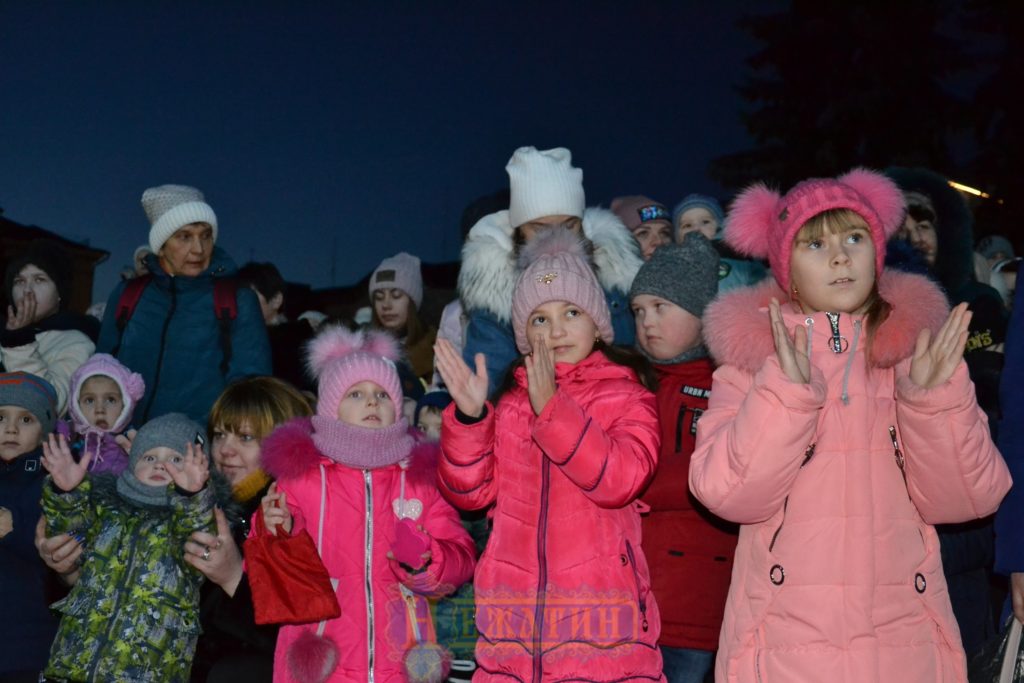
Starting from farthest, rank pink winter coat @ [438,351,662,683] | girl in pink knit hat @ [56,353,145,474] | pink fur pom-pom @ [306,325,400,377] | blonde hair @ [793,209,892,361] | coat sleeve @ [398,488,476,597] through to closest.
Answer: girl in pink knit hat @ [56,353,145,474] < pink fur pom-pom @ [306,325,400,377] < coat sleeve @ [398,488,476,597] < pink winter coat @ [438,351,662,683] < blonde hair @ [793,209,892,361]

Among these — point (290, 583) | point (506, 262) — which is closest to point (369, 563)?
point (290, 583)

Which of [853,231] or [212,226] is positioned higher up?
[212,226]

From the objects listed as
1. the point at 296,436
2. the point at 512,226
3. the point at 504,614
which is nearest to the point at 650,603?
the point at 504,614

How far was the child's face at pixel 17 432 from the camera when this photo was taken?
Result: 17.5 ft

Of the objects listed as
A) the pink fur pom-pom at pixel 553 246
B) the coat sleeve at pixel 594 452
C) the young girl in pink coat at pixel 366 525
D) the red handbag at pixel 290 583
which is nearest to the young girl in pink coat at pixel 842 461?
the coat sleeve at pixel 594 452

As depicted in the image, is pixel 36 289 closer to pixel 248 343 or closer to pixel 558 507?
pixel 248 343

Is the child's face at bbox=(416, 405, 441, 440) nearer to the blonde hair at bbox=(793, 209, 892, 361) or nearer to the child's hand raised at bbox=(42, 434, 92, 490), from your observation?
the child's hand raised at bbox=(42, 434, 92, 490)

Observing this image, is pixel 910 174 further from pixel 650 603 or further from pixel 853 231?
pixel 650 603

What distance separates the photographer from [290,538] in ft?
13.3

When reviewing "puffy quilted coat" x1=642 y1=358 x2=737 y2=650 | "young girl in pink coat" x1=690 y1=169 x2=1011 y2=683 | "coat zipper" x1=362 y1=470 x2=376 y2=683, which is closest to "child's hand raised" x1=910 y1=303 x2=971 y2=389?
"young girl in pink coat" x1=690 y1=169 x2=1011 y2=683

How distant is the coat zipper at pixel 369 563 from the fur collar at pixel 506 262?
1068 millimetres

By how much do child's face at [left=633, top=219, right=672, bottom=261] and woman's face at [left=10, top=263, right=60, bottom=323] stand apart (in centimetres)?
412

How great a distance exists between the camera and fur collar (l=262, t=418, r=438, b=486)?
432 cm

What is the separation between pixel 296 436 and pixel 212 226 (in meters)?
2.33
